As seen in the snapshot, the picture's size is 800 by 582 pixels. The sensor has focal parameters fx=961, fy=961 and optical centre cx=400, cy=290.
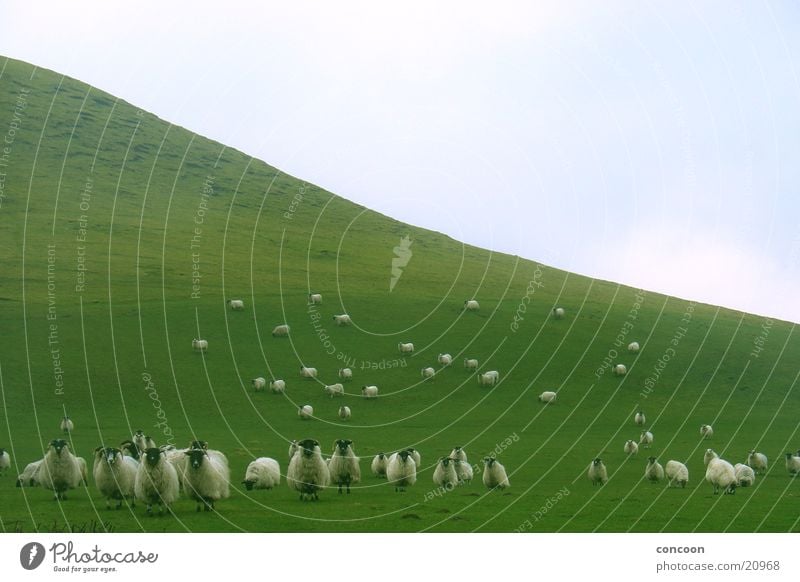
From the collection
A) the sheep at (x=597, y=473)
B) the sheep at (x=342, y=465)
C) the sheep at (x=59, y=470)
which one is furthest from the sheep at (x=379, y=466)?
the sheep at (x=59, y=470)

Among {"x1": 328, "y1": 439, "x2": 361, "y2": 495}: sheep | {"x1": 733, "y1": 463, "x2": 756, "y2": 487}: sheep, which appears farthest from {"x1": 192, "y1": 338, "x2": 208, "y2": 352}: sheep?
{"x1": 733, "y1": 463, "x2": 756, "y2": 487}: sheep

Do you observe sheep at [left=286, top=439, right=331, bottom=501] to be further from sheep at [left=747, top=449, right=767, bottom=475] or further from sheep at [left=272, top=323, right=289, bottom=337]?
sheep at [left=272, top=323, right=289, bottom=337]

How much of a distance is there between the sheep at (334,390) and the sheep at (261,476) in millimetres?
23531

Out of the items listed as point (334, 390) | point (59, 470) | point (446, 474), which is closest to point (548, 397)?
point (334, 390)

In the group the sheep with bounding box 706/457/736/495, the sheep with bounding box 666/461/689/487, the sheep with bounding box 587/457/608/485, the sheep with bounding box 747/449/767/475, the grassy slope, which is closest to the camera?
the grassy slope

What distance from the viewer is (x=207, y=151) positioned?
114625 mm

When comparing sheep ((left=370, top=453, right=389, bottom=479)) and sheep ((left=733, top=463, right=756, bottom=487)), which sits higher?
sheep ((left=733, top=463, right=756, bottom=487))

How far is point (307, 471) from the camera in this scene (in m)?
26.8

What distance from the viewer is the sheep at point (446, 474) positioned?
30.0 metres

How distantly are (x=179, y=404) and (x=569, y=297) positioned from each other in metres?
41.1

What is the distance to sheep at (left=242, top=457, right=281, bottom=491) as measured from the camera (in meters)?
27.7
